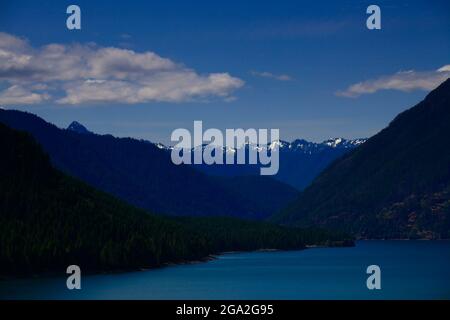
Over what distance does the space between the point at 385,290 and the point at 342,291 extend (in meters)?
8.23

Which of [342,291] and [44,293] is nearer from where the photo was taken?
[44,293]

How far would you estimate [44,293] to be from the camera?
163625 mm
